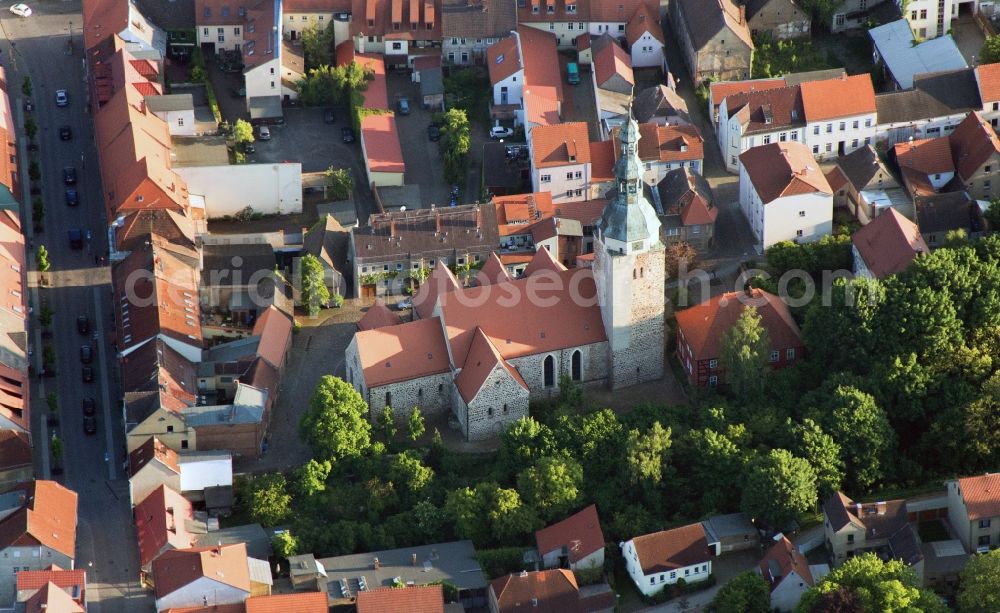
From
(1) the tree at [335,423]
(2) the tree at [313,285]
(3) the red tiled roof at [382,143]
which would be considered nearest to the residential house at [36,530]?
(1) the tree at [335,423]

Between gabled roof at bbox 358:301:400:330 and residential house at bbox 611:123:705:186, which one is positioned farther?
residential house at bbox 611:123:705:186

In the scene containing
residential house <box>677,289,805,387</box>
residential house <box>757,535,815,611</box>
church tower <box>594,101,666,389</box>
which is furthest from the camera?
residential house <box>677,289,805,387</box>

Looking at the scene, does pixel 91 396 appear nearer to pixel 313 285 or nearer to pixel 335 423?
pixel 313 285

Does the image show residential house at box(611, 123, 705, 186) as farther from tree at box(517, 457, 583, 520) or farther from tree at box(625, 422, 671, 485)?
tree at box(517, 457, 583, 520)

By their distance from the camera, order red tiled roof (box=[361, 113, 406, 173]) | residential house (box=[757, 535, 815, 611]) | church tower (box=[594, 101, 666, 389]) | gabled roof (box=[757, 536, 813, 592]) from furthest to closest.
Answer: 1. red tiled roof (box=[361, 113, 406, 173])
2. church tower (box=[594, 101, 666, 389])
3. gabled roof (box=[757, 536, 813, 592])
4. residential house (box=[757, 535, 815, 611])

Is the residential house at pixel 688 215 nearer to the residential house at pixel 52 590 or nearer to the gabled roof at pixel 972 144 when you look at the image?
the gabled roof at pixel 972 144

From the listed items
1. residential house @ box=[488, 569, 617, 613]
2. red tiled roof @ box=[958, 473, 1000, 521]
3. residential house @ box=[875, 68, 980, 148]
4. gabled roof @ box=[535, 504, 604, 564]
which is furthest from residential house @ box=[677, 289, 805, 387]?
residential house @ box=[875, 68, 980, 148]

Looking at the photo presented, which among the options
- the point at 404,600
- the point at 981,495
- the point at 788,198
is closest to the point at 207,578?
the point at 404,600
